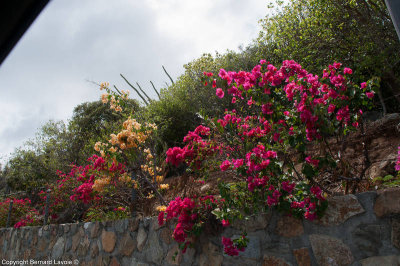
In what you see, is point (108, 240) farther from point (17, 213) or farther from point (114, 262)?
point (17, 213)

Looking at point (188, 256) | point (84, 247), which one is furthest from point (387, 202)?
point (84, 247)

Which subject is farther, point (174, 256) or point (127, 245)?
point (127, 245)

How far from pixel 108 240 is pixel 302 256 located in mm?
2952

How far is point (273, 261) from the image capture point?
238 cm

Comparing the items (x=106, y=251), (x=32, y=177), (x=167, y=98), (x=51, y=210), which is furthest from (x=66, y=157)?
(x=106, y=251)

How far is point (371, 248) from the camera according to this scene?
6.39ft

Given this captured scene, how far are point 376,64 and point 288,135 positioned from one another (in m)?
3.83

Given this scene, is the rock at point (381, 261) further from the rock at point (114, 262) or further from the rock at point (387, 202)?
the rock at point (114, 262)

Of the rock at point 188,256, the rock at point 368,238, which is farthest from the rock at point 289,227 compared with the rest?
the rock at point 188,256

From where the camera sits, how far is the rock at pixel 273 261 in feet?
7.66

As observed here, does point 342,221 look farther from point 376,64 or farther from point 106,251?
point 376,64

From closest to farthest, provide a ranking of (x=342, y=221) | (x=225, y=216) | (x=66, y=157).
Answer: (x=342, y=221), (x=225, y=216), (x=66, y=157)

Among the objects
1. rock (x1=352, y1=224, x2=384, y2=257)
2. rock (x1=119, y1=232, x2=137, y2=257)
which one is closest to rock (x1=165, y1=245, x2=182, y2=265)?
rock (x1=119, y1=232, x2=137, y2=257)

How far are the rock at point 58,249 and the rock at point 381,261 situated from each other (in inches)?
191
